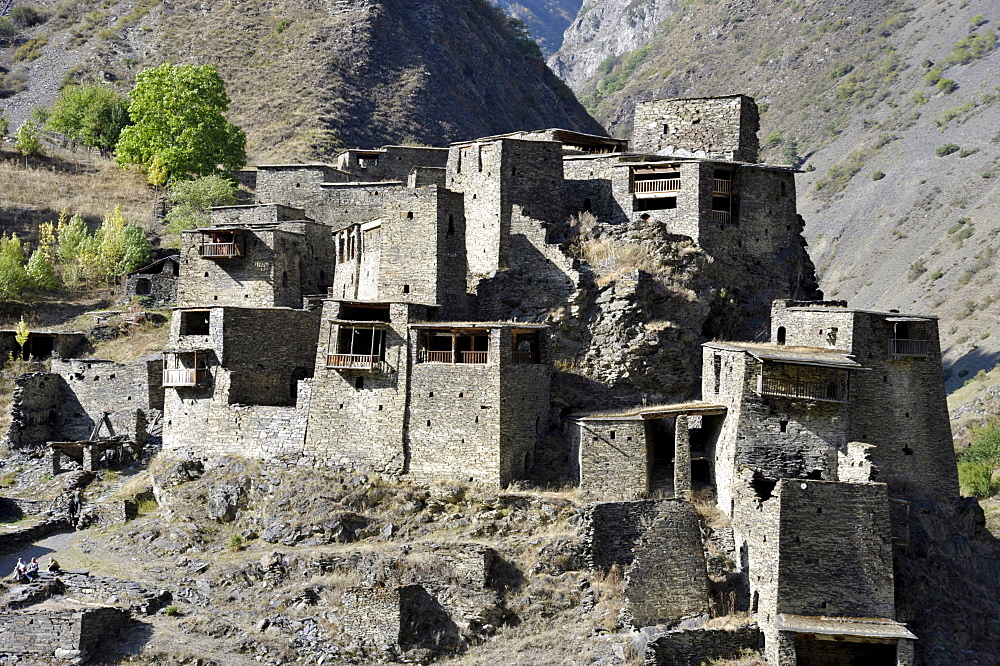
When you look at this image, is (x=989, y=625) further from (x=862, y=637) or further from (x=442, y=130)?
(x=442, y=130)

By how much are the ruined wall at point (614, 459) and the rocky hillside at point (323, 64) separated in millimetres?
45842

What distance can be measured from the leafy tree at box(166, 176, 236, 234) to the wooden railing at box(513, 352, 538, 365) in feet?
75.8

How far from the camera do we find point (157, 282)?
60562 millimetres

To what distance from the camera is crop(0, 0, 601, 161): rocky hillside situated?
88.9 meters

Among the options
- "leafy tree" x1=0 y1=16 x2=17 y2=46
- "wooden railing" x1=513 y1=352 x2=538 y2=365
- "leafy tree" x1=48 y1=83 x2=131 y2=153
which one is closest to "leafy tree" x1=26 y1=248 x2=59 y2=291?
"leafy tree" x1=48 y1=83 x2=131 y2=153

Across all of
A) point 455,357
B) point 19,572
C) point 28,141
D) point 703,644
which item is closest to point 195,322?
point 19,572

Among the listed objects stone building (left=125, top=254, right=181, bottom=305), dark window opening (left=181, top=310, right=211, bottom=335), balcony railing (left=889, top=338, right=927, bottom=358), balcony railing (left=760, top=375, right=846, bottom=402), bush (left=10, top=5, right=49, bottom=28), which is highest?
bush (left=10, top=5, right=49, bottom=28)

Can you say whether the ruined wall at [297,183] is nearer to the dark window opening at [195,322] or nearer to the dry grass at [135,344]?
the dry grass at [135,344]

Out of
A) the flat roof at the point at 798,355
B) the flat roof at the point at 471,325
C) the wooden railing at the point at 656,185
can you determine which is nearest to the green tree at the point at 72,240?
the flat roof at the point at 471,325

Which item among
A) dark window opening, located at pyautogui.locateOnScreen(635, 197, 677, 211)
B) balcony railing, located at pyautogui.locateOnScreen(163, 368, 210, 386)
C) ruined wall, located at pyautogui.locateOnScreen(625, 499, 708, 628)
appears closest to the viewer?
ruined wall, located at pyautogui.locateOnScreen(625, 499, 708, 628)

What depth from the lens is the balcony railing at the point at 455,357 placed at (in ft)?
140

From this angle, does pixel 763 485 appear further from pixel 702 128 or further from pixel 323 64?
pixel 323 64

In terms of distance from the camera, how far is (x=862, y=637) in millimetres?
36219

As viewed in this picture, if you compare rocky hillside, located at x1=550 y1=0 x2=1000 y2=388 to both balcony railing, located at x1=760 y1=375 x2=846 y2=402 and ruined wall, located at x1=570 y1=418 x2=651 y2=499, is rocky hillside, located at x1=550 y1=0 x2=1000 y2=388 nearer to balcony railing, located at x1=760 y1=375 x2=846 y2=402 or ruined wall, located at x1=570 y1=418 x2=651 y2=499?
balcony railing, located at x1=760 y1=375 x2=846 y2=402
